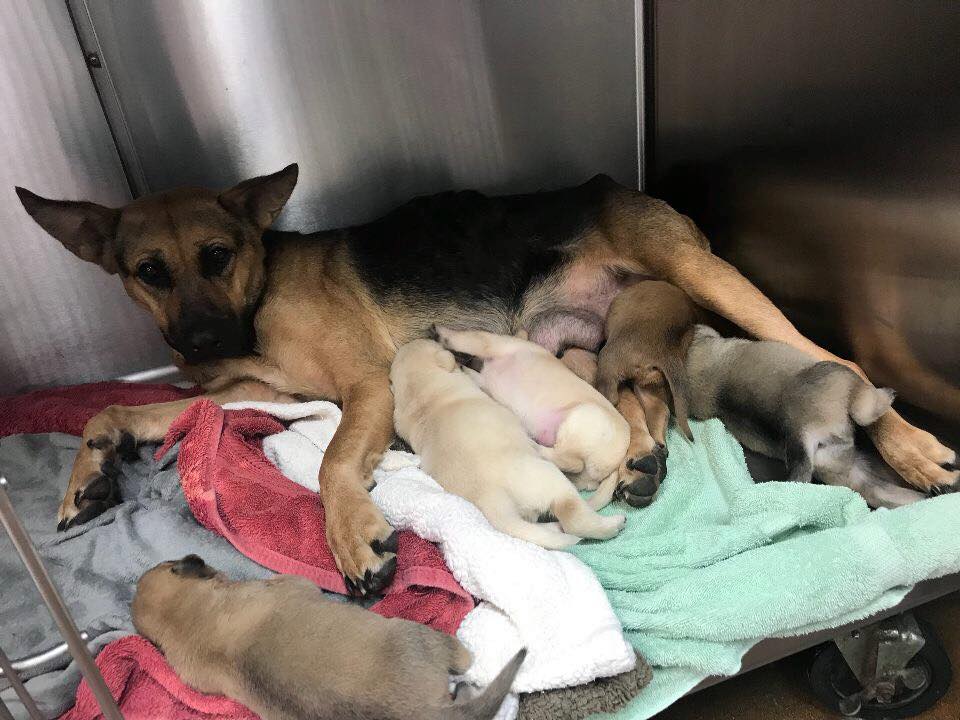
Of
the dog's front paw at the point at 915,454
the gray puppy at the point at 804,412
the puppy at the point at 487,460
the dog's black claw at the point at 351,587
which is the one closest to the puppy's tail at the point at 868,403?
the gray puppy at the point at 804,412

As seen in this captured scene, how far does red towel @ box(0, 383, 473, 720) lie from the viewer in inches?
54.1

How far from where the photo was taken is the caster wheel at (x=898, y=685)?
5.57 feet

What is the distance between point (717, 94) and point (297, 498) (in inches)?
75.6

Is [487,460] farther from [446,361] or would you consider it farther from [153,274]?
[153,274]

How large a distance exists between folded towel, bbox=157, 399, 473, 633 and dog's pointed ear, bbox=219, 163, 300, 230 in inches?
26.3

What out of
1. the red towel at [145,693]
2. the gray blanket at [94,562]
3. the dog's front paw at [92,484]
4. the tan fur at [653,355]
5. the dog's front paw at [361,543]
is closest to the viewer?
the red towel at [145,693]

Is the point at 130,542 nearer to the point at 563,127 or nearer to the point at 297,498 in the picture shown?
the point at 297,498

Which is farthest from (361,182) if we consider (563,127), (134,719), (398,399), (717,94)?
(134,719)

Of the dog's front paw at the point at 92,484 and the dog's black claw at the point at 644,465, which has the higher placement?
the dog's front paw at the point at 92,484

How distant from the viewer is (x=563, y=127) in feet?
9.38

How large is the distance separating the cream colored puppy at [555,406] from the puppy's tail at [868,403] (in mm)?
561

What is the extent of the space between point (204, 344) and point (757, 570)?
1.63 metres

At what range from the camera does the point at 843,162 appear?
1.90 m

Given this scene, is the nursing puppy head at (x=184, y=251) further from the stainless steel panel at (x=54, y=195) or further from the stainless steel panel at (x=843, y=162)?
the stainless steel panel at (x=843, y=162)
